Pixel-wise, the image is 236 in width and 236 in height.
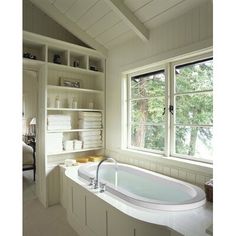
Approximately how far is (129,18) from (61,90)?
1587 millimetres

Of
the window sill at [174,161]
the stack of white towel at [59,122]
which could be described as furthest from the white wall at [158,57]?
the stack of white towel at [59,122]

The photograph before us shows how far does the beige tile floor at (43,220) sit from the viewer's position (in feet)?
8.03

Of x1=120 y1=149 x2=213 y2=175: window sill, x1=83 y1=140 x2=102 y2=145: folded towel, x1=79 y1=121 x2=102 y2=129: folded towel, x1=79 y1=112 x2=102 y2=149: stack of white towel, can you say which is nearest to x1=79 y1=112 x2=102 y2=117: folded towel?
x1=79 y1=112 x2=102 y2=149: stack of white towel

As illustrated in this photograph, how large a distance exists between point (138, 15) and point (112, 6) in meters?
0.37

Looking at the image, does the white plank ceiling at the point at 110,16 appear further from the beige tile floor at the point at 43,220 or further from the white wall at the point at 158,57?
the beige tile floor at the point at 43,220

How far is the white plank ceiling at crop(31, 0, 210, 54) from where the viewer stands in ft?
8.35

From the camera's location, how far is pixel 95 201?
2.12 metres

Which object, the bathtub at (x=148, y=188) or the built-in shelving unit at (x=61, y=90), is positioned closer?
the bathtub at (x=148, y=188)

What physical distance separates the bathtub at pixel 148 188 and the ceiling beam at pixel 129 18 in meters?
1.84

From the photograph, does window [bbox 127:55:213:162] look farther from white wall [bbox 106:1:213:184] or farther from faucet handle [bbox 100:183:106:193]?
faucet handle [bbox 100:183:106:193]

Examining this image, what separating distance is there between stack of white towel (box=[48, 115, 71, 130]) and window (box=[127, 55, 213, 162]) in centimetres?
97

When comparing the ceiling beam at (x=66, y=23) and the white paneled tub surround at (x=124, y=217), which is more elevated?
the ceiling beam at (x=66, y=23)
